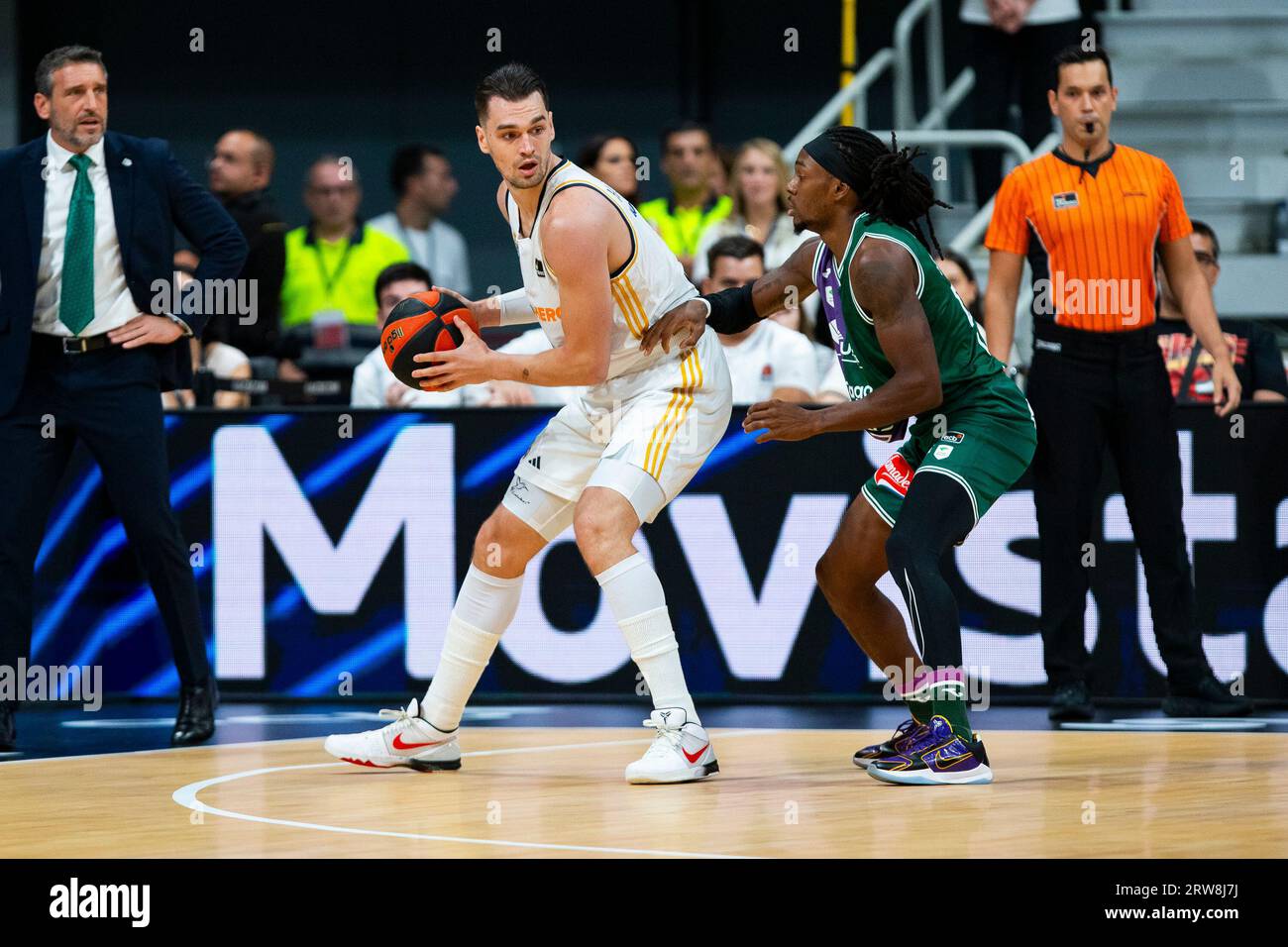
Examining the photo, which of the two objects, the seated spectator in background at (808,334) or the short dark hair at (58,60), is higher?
the short dark hair at (58,60)

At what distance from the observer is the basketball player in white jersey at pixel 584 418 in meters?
5.43

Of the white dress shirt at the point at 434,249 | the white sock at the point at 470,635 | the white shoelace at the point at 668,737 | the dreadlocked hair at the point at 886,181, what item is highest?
the white dress shirt at the point at 434,249

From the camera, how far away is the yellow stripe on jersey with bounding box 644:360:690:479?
5574 millimetres

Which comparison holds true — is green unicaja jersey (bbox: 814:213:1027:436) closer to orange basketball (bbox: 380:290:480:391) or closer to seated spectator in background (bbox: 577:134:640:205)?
orange basketball (bbox: 380:290:480:391)

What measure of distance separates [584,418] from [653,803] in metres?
1.25

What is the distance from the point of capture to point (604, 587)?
554cm

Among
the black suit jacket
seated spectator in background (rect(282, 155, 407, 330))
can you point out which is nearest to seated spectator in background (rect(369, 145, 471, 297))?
seated spectator in background (rect(282, 155, 407, 330))

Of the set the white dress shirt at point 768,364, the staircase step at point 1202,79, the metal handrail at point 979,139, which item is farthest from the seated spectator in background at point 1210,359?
the staircase step at point 1202,79

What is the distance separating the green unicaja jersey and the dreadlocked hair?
1.7 inches

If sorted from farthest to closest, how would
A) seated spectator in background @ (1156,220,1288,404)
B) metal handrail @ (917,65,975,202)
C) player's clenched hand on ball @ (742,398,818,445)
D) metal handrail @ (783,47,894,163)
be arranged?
metal handrail @ (917,65,975,202) → metal handrail @ (783,47,894,163) → seated spectator in background @ (1156,220,1288,404) → player's clenched hand on ball @ (742,398,818,445)

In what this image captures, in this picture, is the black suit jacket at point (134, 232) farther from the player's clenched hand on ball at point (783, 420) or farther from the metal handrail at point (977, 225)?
the metal handrail at point (977, 225)

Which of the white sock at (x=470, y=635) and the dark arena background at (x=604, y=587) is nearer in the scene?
the dark arena background at (x=604, y=587)

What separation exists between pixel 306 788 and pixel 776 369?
3.66 metres

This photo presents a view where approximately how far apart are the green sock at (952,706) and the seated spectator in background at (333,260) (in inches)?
204
